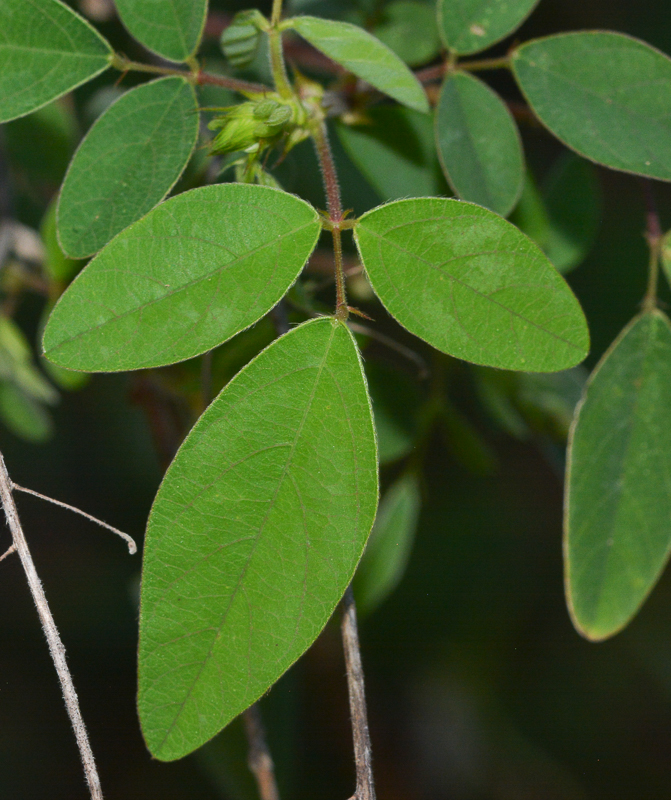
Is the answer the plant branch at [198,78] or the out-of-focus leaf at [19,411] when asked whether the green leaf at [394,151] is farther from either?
the out-of-focus leaf at [19,411]

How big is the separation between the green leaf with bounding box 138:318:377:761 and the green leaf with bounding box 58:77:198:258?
31 centimetres

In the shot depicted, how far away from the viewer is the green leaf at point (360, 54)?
1021 mm

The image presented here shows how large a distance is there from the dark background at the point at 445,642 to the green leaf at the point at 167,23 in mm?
1316

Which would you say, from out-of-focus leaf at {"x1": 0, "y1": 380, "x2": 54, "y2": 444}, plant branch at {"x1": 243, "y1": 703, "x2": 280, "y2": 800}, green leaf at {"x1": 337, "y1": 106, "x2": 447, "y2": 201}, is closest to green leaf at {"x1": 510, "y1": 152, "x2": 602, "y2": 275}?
green leaf at {"x1": 337, "y1": 106, "x2": 447, "y2": 201}

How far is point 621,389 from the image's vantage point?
1.33m

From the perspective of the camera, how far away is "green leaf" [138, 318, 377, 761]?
2.70 ft

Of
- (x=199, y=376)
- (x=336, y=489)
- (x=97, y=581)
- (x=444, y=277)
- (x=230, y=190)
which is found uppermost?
(x=230, y=190)

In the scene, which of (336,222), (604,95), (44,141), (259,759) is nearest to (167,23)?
(336,222)

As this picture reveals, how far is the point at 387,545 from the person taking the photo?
6.01ft

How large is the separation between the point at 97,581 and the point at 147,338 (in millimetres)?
2058

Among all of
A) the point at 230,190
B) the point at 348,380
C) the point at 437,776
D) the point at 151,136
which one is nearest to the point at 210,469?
the point at 348,380

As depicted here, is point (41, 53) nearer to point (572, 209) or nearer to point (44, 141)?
point (44, 141)

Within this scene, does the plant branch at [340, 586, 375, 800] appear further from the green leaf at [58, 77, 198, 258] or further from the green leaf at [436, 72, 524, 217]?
the green leaf at [436, 72, 524, 217]

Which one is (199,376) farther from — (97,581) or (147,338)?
(97,581)
